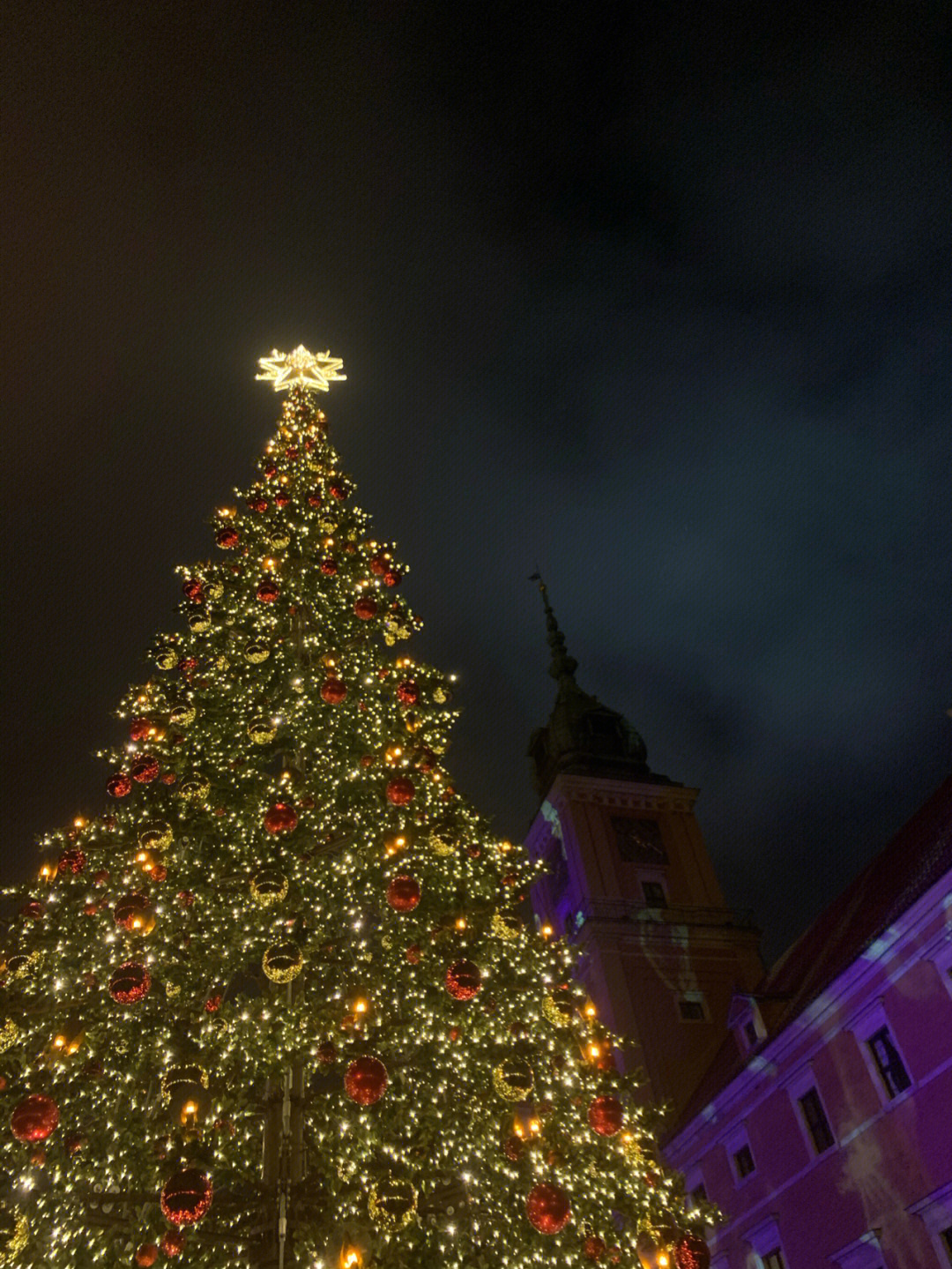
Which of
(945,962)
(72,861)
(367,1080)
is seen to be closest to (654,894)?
(945,962)

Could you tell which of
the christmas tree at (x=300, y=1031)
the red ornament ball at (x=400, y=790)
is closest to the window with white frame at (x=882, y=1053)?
the christmas tree at (x=300, y=1031)

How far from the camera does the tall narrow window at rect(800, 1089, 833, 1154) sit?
57.2ft

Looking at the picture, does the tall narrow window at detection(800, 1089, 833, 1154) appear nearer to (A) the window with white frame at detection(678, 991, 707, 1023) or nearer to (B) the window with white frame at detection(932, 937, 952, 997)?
(B) the window with white frame at detection(932, 937, 952, 997)

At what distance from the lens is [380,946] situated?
28.2 ft

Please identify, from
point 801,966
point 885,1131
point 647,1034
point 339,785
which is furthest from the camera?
point 647,1034

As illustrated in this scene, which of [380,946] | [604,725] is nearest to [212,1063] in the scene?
[380,946]

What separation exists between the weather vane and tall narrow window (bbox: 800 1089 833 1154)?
17.9 meters

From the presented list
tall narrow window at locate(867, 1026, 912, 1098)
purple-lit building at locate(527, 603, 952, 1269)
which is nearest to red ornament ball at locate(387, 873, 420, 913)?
purple-lit building at locate(527, 603, 952, 1269)

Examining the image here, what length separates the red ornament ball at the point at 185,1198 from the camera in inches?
226

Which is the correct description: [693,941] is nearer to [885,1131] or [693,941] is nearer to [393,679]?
[885,1131]

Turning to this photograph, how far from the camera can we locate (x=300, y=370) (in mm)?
15102

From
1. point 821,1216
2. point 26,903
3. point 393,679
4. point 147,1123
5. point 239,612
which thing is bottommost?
point 821,1216

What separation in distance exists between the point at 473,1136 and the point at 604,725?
3061 cm

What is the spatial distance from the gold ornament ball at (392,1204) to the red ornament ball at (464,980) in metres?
1.55
